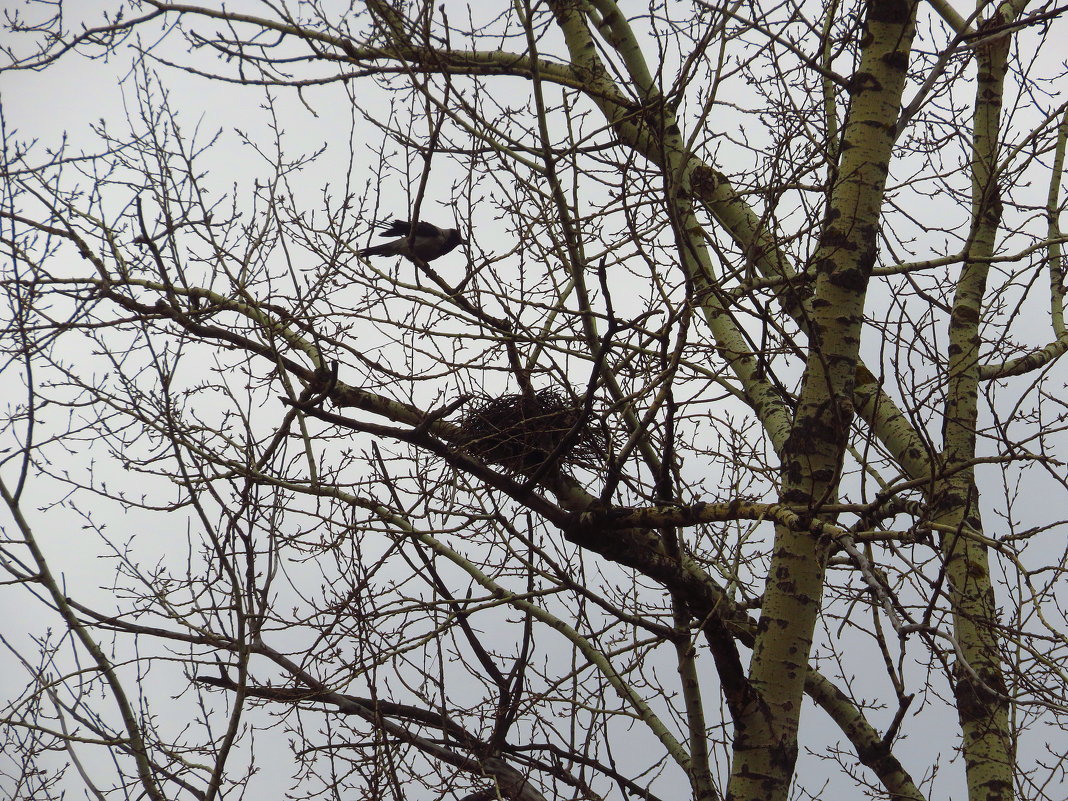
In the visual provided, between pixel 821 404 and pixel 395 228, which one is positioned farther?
pixel 395 228

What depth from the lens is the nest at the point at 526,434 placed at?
4748 mm

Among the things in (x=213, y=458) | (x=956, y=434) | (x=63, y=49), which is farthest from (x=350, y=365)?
(x=956, y=434)

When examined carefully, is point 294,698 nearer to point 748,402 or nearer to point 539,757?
point 539,757

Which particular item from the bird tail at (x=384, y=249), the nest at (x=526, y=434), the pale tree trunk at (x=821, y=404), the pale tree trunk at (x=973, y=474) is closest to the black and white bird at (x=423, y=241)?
the bird tail at (x=384, y=249)

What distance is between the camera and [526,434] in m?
4.70

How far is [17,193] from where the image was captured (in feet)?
14.2

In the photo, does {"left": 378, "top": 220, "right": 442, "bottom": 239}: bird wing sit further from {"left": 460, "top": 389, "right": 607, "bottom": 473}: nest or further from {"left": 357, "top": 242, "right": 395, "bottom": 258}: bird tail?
{"left": 460, "top": 389, "right": 607, "bottom": 473}: nest

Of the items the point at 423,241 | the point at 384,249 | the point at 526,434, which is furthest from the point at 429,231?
the point at 526,434

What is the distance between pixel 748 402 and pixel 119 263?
3787 millimetres

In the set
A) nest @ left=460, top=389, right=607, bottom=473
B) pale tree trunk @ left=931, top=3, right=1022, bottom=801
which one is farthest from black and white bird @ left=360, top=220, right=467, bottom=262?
pale tree trunk @ left=931, top=3, right=1022, bottom=801

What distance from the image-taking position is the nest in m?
4.75

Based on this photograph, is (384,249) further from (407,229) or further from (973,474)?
(973,474)

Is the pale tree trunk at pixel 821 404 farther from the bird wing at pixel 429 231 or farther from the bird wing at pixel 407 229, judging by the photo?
the bird wing at pixel 429 231

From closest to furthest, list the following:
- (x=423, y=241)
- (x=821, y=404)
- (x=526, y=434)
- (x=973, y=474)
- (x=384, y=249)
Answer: (x=821, y=404) → (x=526, y=434) → (x=973, y=474) → (x=384, y=249) → (x=423, y=241)
